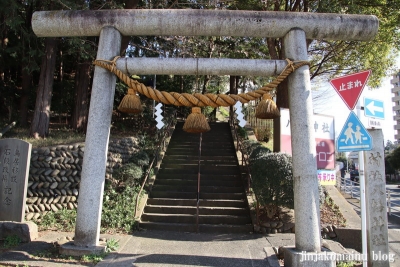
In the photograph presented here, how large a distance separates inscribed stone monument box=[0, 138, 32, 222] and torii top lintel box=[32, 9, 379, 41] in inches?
96.8

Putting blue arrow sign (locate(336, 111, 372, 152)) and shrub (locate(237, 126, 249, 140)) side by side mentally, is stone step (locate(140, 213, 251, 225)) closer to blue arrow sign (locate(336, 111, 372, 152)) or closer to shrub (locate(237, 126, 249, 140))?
blue arrow sign (locate(336, 111, 372, 152))

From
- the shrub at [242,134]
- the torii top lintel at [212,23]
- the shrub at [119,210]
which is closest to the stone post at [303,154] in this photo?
the torii top lintel at [212,23]

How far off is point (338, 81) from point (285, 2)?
7757 millimetres

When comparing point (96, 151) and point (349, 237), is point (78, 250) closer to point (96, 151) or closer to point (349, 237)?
point (96, 151)

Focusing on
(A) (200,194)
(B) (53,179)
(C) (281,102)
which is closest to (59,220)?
(B) (53,179)

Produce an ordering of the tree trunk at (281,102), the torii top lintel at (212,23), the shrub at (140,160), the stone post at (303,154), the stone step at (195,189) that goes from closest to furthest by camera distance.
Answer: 1. the stone post at (303,154)
2. the torii top lintel at (212,23)
3. the stone step at (195,189)
4. the shrub at (140,160)
5. the tree trunk at (281,102)

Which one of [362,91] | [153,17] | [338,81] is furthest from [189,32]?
[362,91]

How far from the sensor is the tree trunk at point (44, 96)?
31.4ft

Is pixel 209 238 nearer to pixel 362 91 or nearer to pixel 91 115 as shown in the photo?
pixel 91 115

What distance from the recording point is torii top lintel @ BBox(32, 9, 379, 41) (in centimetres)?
506

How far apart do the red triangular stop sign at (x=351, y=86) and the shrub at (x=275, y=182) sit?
112 inches

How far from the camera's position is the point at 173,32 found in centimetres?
520

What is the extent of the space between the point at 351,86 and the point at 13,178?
6335mm

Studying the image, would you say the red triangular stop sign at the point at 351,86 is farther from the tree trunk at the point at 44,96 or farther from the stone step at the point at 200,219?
the tree trunk at the point at 44,96
